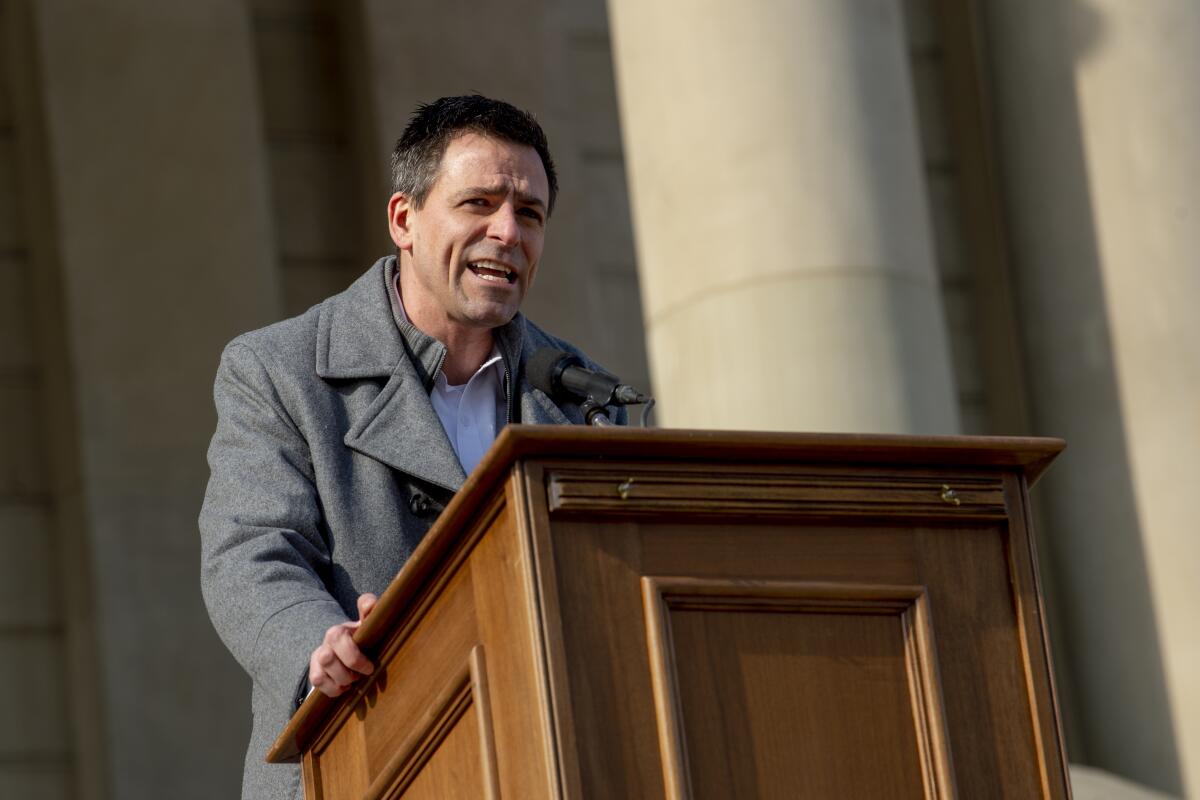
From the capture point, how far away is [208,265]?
10.2 m

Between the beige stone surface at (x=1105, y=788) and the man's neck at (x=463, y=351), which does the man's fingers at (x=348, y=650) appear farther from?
the beige stone surface at (x=1105, y=788)

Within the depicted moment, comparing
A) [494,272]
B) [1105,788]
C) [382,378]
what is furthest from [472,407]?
[1105,788]

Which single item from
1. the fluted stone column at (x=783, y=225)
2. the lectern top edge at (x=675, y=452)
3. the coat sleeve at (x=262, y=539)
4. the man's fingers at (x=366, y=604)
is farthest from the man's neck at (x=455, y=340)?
the fluted stone column at (x=783, y=225)

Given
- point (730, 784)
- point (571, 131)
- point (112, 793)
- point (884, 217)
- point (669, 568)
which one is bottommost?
point (730, 784)

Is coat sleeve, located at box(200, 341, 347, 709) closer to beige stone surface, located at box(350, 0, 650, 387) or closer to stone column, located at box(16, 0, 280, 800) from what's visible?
stone column, located at box(16, 0, 280, 800)

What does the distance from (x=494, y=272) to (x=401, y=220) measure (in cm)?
30

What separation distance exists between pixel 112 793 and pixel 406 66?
11.6 feet

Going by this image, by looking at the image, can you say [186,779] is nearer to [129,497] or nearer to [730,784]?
[129,497]

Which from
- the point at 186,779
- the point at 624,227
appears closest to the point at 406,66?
the point at 624,227

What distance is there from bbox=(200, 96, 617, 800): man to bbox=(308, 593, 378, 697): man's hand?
32cm

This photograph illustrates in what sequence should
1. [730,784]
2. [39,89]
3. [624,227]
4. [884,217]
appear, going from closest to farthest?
[730,784] < [884,217] < [39,89] < [624,227]

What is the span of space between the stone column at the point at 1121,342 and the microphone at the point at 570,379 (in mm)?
4671

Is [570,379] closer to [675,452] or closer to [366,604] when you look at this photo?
[366,604]

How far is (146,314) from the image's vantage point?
1006 cm
